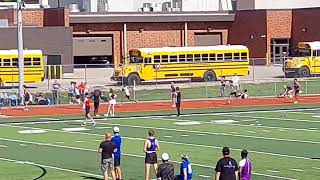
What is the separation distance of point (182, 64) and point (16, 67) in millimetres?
11174

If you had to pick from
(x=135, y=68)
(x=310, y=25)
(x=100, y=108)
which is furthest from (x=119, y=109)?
(x=310, y=25)

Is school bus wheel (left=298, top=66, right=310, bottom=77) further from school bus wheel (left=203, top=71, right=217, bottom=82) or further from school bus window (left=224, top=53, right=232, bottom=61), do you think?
school bus wheel (left=203, top=71, right=217, bottom=82)

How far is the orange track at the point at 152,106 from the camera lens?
45625mm

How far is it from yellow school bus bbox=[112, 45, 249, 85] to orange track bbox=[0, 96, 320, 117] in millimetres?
9210

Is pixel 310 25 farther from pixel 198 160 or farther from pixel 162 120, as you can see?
pixel 198 160

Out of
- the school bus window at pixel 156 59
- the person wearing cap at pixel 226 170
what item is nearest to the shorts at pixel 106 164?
the person wearing cap at pixel 226 170

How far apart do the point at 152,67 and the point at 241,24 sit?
22.5 metres

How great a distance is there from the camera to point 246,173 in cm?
1794

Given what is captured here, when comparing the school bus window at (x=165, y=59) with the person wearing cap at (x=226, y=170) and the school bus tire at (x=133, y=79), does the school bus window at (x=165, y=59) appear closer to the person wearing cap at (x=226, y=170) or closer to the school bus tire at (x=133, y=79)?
the school bus tire at (x=133, y=79)

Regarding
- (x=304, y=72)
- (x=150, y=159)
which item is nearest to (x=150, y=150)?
(x=150, y=159)

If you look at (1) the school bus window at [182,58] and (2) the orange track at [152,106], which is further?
(1) the school bus window at [182,58]

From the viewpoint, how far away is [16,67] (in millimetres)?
58500

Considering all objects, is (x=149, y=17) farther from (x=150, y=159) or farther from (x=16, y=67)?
(x=150, y=159)

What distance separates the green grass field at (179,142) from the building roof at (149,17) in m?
32.2
